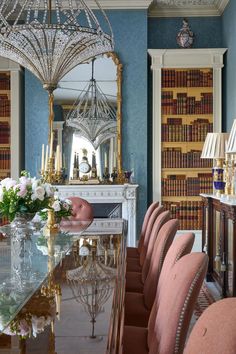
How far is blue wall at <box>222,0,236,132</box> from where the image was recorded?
19.3 feet

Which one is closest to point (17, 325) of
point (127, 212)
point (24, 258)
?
point (24, 258)

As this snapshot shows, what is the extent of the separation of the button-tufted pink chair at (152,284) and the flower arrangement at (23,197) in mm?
908

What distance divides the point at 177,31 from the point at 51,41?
13.0ft

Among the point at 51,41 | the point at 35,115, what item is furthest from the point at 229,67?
the point at 51,41

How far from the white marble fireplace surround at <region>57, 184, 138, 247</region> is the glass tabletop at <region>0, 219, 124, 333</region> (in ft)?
7.69

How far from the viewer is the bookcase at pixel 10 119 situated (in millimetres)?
6434

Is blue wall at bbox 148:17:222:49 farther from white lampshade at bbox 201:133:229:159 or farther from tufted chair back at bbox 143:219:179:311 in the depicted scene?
tufted chair back at bbox 143:219:179:311

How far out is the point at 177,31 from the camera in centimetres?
675

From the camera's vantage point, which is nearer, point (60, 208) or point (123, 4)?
point (60, 208)

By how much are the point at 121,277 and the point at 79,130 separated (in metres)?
4.60

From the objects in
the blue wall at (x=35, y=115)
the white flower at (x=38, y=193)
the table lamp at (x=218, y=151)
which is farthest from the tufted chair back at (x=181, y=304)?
the blue wall at (x=35, y=115)

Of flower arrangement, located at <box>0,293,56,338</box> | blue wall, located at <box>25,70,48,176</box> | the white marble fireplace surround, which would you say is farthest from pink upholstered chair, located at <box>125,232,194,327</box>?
blue wall, located at <box>25,70,48,176</box>

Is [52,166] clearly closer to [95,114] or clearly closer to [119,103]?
[95,114]

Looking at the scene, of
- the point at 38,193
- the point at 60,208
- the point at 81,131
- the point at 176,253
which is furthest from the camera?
the point at 81,131
